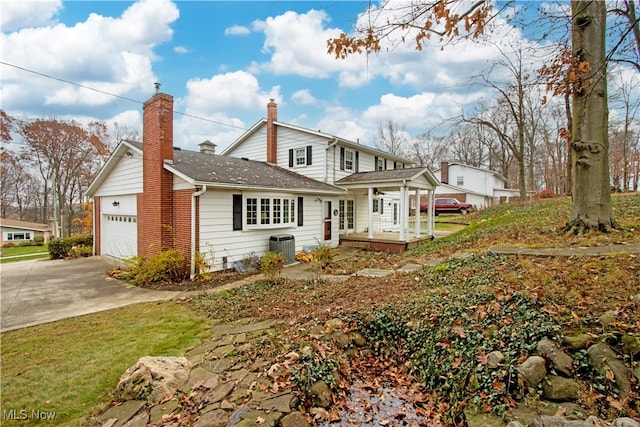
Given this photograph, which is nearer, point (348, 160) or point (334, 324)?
point (334, 324)

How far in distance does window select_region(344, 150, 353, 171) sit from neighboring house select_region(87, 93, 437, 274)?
0.18 feet

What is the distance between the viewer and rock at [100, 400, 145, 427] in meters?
3.19

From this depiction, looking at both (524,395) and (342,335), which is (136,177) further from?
(524,395)

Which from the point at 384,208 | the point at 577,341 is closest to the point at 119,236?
the point at 384,208

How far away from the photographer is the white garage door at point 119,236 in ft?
40.7

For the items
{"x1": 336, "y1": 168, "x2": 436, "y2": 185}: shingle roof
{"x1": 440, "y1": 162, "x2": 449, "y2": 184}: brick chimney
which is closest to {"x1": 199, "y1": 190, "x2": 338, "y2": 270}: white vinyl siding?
{"x1": 336, "y1": 168, "x2": 436, "y2": 185}: shingle roof

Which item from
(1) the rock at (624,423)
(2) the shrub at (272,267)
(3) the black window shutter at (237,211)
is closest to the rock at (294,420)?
(1) the rock at (624,423)

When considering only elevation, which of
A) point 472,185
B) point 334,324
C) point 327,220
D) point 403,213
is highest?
point 472,185

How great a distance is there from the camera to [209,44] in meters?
11.4

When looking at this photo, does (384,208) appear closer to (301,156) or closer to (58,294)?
(301,156)

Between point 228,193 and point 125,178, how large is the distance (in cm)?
527

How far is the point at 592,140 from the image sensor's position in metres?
6.68

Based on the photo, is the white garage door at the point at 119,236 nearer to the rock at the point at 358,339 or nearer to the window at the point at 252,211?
the window at the point at 252,211

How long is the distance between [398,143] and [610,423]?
128ft
